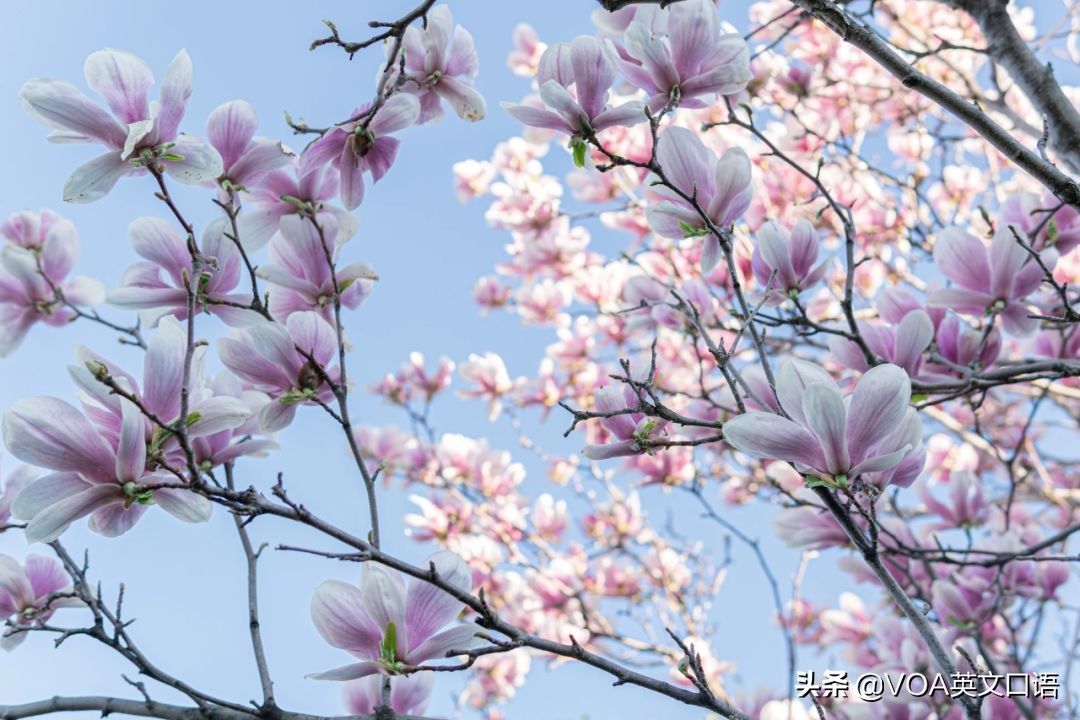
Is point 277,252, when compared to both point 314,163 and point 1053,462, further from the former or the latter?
point 1053,462

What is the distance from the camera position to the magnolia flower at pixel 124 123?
1071 mm

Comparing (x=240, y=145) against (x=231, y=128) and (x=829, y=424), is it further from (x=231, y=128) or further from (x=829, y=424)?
(x=829, y=424)

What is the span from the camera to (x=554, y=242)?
4023 millimetres

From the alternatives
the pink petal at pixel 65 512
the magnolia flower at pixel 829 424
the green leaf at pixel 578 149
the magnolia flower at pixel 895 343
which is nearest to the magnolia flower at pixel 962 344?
the magnolia flower at pixel 895 343

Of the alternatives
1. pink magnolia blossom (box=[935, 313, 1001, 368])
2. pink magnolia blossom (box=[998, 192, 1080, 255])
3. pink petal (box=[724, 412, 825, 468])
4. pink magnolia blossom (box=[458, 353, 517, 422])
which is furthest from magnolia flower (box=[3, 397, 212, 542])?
pink magnolia blossom (box=[458, 353, 517, 422])

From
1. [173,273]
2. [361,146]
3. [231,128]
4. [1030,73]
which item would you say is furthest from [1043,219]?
[173,273]

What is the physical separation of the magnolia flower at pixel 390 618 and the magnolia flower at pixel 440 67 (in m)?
0.81

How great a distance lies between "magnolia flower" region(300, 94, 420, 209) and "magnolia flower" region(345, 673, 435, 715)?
807 mm

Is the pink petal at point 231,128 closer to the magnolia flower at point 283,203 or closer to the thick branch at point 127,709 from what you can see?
the magnolia flower at point 283,203

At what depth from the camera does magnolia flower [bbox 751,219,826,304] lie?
142cm

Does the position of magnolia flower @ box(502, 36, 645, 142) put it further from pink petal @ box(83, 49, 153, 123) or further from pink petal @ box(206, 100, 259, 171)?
pink petal @ box(83, 49, 153, 123)

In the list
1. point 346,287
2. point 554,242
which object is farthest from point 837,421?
point 554,242

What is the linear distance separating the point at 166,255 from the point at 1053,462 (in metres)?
4.43

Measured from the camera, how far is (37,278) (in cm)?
170
